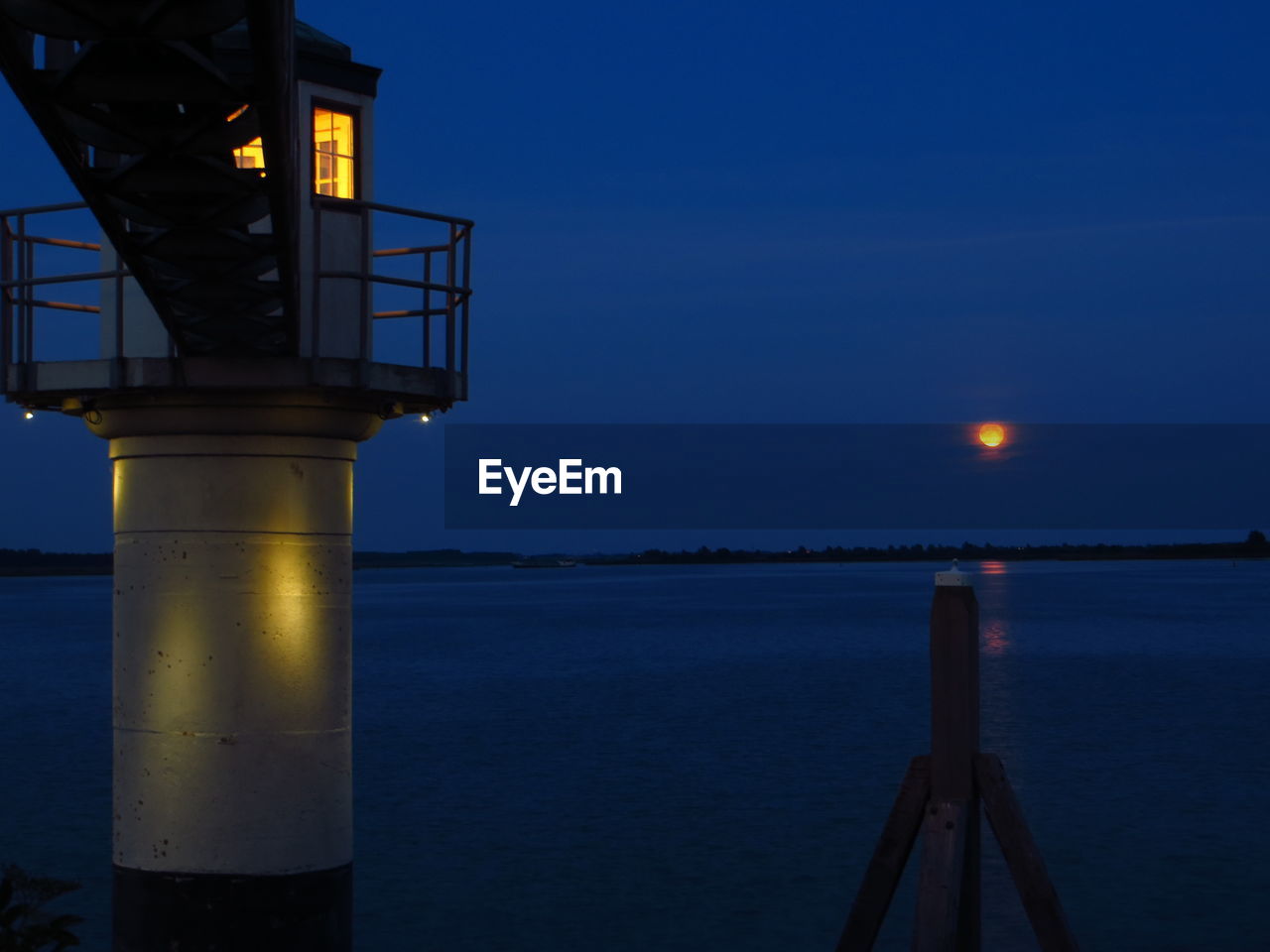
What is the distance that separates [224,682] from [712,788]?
23669 mm

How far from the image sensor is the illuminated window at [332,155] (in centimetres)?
1045

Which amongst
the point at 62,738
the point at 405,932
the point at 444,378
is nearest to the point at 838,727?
the point at 62,738

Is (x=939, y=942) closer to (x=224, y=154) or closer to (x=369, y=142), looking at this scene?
(x=224, y=154)

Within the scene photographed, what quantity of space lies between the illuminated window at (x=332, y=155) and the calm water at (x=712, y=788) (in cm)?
1171

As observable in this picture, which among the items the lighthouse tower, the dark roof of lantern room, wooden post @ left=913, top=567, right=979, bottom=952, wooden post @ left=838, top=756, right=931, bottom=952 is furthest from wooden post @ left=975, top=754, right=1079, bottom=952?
the dark roof of lantern room

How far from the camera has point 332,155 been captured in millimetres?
10484

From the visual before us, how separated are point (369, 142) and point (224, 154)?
4.11 metres

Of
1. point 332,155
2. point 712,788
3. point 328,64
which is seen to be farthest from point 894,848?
point 712,788

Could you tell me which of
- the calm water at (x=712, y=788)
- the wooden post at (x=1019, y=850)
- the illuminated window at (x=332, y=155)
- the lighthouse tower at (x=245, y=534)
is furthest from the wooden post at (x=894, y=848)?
the calm water at (x=712, y=788)

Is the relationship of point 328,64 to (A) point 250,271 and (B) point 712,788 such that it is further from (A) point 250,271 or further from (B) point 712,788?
(B) point 712,788

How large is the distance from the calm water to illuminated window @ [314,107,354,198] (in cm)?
1171

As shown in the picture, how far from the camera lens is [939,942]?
8.49 m

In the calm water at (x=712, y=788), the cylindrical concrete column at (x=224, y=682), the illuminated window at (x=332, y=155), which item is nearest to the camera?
the cylindrical concrete column at (x=224, y=682)

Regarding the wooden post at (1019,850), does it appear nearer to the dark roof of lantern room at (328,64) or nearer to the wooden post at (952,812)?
the wooden post at (952,812)
